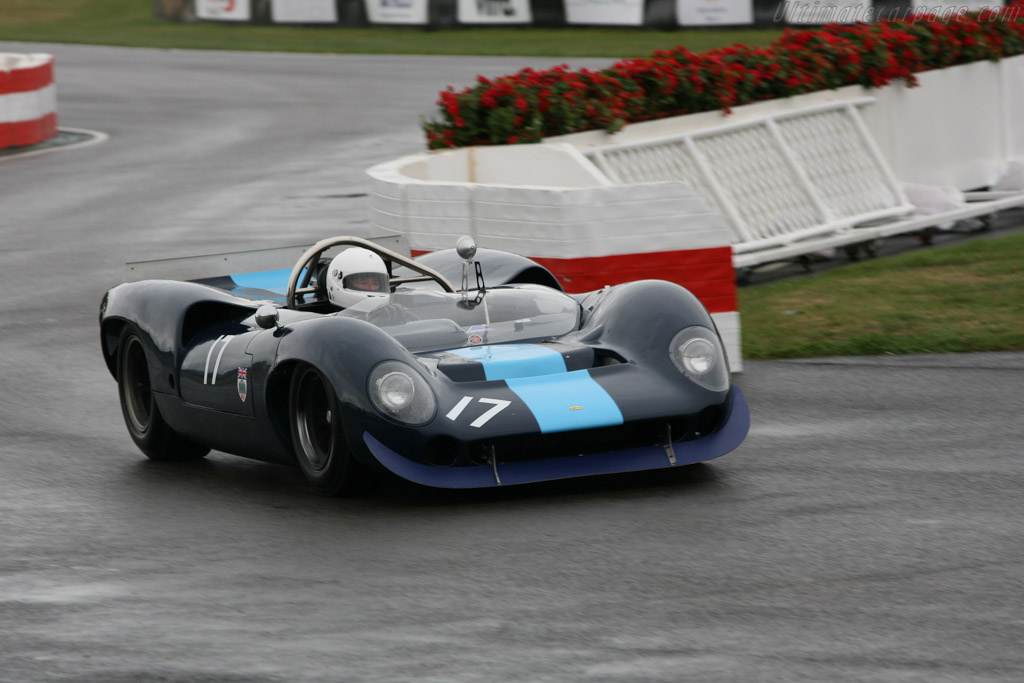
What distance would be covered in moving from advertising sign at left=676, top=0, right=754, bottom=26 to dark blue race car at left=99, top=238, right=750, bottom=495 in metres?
25.3

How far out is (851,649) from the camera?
460 centimetres

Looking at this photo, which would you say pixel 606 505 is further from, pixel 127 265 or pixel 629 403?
pixel 127 265

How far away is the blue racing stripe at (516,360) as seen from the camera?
262 inches

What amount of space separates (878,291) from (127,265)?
5.55 m

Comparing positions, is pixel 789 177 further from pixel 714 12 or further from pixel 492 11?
pixel 492 11

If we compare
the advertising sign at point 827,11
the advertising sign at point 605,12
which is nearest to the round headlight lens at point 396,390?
the advertising sign at point 827,11

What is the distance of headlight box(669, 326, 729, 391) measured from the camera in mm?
6793

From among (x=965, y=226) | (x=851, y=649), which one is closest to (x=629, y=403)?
(x=851, y=649)

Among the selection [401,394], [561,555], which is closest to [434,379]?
[401,394]

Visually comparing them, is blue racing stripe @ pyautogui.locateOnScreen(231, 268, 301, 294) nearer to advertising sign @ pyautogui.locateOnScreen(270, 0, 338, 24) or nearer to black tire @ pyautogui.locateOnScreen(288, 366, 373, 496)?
black tire @ pyautogui.locateOnScreen(288, 366, 373, 496)

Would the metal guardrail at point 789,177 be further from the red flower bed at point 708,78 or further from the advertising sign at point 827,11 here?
the advertising sign at point 827,11

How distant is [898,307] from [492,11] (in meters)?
26.1

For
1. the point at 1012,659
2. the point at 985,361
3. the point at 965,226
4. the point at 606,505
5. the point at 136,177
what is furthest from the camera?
the point at 136,177

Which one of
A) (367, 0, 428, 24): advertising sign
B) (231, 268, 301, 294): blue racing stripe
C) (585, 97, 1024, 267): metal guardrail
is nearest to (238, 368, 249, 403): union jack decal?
(231, 268, 301, 294): blue racing stripe
